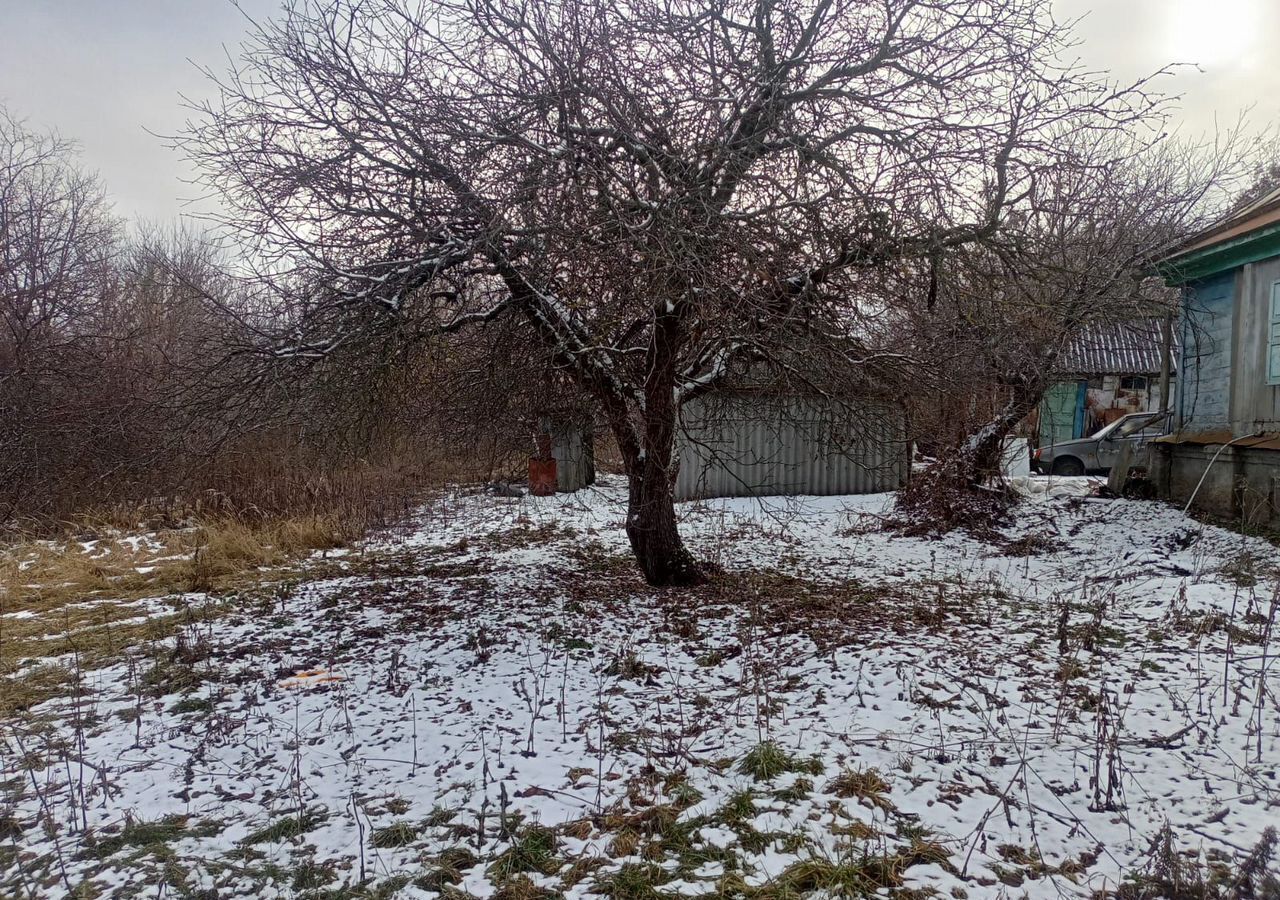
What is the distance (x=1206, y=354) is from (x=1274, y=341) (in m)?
1.19

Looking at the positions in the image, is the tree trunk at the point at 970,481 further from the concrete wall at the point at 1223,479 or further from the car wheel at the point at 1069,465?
the car wheel at the point at 1069,465

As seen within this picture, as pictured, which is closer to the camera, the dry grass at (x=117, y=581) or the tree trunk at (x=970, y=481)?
the dry grass at (x=117, y=581)

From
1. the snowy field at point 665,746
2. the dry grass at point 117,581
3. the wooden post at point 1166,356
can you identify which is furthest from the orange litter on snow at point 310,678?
the wooden post at point 1166,356

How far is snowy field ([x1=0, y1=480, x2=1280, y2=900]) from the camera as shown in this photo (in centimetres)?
250

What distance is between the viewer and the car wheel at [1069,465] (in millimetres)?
14406

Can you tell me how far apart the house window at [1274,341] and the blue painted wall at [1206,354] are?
26.3 inches

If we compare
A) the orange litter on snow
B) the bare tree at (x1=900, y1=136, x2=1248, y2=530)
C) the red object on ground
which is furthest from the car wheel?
the orange litter on snow

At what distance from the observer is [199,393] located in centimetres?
486

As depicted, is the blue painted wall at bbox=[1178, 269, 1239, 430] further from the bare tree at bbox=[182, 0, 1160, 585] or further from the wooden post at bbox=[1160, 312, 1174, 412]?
the bare tree at bbox=[182, 0, 1160, 585]

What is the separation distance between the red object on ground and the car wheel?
34.6ft

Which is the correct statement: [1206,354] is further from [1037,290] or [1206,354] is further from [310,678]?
[310,678]

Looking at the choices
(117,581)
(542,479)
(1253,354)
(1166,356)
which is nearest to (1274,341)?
(1253,354)

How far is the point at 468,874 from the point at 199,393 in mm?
3965

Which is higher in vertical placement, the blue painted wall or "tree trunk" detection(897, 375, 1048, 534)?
the blue painted wall
